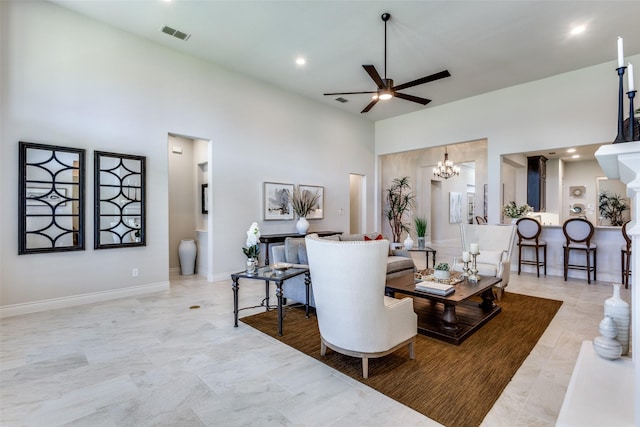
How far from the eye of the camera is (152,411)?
75.6 inches

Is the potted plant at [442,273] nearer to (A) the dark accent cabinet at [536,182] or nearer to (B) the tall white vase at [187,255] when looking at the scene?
(B) the tall white vase at [187,255]

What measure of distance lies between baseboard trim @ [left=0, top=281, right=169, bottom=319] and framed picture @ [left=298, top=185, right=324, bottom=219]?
340cm

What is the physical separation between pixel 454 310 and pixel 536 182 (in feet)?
22.9

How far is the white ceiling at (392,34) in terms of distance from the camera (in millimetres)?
3863

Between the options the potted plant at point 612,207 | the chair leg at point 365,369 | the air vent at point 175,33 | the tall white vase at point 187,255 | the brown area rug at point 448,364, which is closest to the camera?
the brown area rug at point 448,364

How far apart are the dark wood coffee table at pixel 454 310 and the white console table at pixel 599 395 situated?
1.16 meters

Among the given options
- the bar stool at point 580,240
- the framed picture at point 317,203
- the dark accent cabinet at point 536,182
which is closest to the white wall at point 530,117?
the bar stool at point 580,240

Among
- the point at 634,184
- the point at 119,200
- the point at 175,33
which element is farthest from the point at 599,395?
the point at 175,33

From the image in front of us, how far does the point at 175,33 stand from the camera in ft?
14.7

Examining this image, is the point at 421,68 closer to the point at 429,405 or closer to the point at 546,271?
the point at 546,271

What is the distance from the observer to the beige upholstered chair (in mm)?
2098

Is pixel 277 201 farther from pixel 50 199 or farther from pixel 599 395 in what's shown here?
pixel 599 395

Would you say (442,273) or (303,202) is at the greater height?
(303,202)

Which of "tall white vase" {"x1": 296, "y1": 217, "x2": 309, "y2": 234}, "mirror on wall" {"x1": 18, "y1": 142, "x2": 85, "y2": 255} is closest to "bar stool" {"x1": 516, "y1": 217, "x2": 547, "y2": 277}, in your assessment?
"tall white vase" {"x1": 296, "y1": 217, "x2": 309, "y2": 234}
